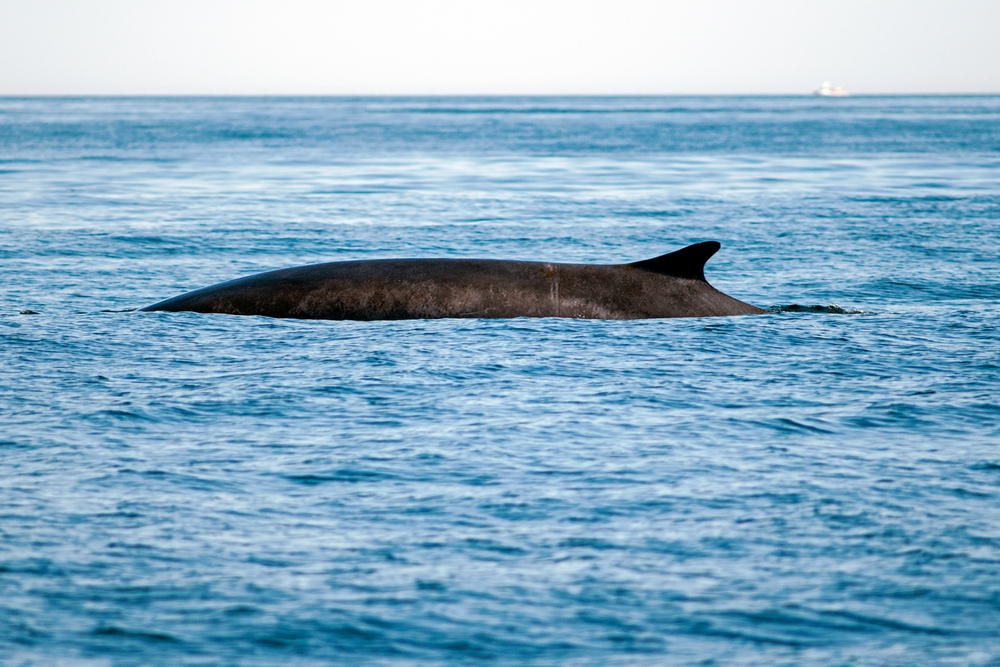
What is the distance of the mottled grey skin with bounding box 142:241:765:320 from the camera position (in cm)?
1248

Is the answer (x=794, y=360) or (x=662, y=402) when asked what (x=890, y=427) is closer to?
(x=662, y=402)

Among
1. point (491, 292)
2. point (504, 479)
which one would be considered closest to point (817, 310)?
point (491, 292)

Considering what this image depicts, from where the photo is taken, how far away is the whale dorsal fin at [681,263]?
12195 millimetres

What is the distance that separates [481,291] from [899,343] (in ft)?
13.5

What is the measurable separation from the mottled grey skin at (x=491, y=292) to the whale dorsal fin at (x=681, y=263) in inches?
0.4

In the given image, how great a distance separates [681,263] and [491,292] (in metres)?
1.95

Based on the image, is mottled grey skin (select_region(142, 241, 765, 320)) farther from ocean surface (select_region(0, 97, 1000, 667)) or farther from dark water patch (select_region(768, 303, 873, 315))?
dark water patch (select_region(768, 303, 873, 315))

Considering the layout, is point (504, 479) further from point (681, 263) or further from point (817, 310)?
point (817, 310)

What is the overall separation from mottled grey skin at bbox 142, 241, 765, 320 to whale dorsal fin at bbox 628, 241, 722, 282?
10 mm

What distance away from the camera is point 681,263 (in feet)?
40.9

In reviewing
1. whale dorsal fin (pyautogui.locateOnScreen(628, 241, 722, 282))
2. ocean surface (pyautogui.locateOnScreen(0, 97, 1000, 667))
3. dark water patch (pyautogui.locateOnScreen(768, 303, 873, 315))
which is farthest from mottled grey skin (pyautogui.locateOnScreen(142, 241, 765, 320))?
dark water patch (pyautogui.locateOnScreen(768, 303, 873, 315))

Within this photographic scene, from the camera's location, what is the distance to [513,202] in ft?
100

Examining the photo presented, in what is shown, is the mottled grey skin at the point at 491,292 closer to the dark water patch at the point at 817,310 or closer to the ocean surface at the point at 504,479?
the ocean surface at the point at 504,479

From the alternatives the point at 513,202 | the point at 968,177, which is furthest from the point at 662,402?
the point at 968,177
